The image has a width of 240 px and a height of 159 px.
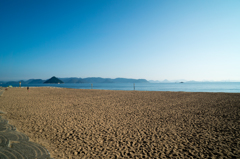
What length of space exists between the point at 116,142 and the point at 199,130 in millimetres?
3936

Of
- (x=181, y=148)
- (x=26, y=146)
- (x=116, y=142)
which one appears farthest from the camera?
(x=116, y=142)

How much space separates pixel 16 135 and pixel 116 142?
3818 millimetres

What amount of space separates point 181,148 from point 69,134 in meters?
4.33

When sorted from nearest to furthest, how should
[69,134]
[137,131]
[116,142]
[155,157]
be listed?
1. [155,157]
2. [116,142]
3. [69,134]
4. [137,131]

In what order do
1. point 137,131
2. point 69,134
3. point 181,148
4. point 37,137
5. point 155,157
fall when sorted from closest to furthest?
point 155,157
point 181,148
point 37,137
point 69,134
point 137,131

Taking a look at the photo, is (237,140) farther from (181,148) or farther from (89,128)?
(89,128)

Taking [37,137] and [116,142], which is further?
[37,137]

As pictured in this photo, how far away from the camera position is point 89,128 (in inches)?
231

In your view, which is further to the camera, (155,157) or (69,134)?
(69,134)

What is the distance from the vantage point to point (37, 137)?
16.0 ft

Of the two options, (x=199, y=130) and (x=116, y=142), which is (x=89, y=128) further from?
(x=199, y=130)

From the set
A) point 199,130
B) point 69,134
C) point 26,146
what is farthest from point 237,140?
point 26,146

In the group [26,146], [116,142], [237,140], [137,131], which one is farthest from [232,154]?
[26,146]

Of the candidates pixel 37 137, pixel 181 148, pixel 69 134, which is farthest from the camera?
pixel 69 134
